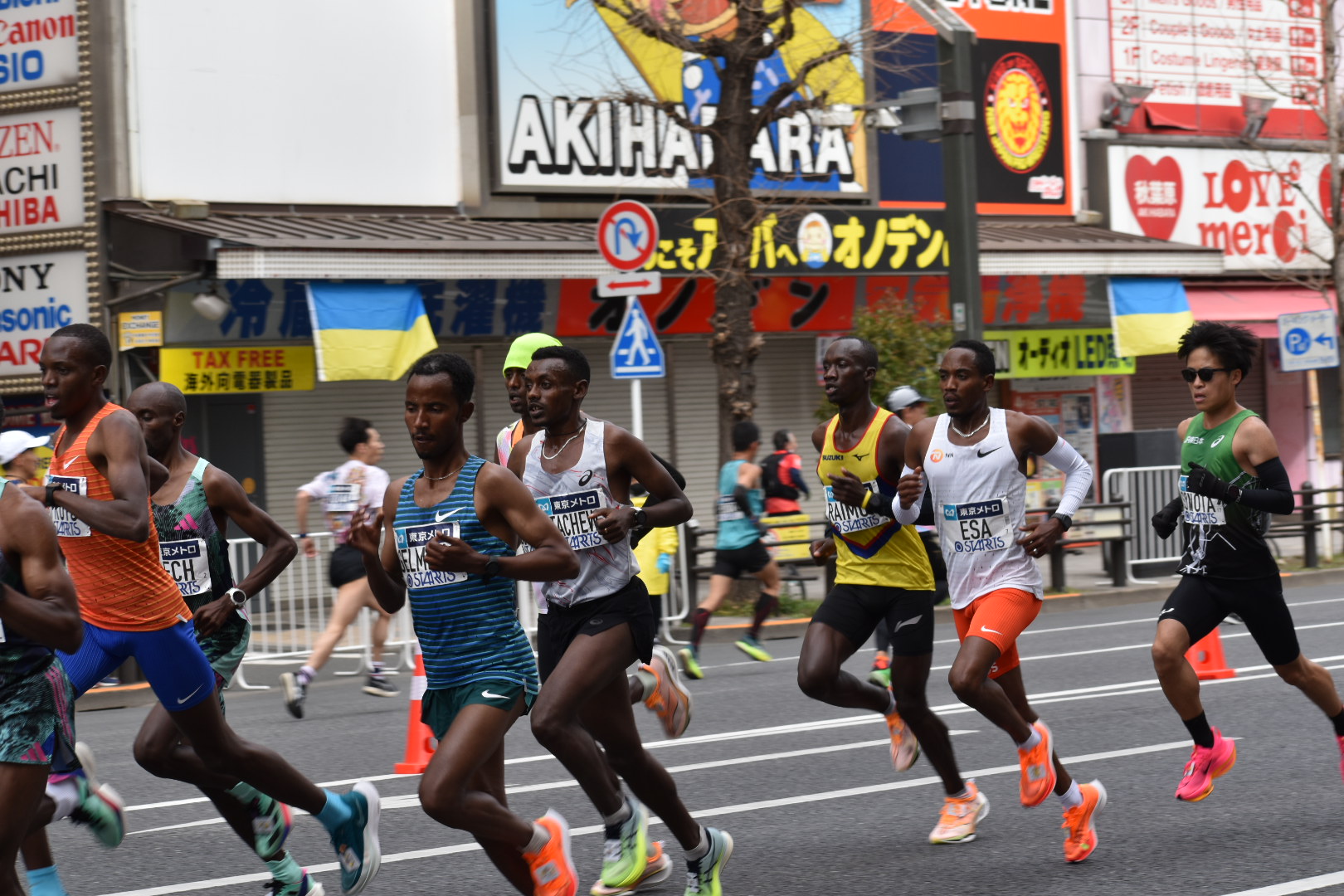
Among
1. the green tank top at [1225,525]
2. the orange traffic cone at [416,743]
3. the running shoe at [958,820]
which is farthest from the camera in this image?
the orange traffic cone at [416,743]

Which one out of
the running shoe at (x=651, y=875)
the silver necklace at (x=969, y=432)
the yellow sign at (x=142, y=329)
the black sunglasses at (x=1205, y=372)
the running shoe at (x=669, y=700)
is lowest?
the running shoe at (x=651, y=875)

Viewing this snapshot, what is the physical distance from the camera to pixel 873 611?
292 inches

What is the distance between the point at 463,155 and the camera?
19.8m

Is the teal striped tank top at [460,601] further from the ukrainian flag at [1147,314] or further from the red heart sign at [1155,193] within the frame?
the red heart sign at [1155,193]

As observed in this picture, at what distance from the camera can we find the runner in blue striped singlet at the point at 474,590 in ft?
17.1

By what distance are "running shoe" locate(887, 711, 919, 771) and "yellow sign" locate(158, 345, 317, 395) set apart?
1118 cm

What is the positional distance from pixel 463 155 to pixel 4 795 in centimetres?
1579

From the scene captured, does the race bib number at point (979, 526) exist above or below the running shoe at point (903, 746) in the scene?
above

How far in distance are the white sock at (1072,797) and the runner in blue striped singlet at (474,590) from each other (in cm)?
222

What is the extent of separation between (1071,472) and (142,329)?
1198 centimetres

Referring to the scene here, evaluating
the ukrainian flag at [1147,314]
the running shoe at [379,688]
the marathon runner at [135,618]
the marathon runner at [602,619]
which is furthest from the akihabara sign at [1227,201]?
the marathon runner at [135,618]

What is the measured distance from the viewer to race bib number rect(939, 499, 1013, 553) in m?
7.03

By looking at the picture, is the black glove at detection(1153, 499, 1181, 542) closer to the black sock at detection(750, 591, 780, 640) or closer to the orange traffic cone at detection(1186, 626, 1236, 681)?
the orange traffic cone at detection(1186, 626, 1236, 681)

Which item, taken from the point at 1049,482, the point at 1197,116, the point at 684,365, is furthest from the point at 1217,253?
the point at 684,365
